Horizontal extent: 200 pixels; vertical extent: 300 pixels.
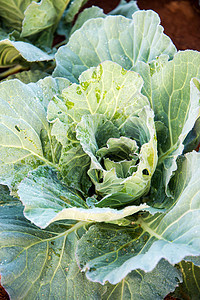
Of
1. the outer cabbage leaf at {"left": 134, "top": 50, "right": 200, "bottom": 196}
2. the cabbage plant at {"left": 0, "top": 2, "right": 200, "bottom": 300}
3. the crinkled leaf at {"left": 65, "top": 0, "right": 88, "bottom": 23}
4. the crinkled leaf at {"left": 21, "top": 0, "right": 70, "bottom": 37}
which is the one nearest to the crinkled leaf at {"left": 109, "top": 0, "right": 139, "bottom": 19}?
the crinkled leaf at {"left": 65, "top": 0, "right": 88, "bottom": 23}

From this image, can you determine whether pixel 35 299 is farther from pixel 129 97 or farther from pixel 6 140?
pixel 129 97

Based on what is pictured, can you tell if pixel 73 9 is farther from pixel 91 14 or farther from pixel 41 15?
pixel 41 15

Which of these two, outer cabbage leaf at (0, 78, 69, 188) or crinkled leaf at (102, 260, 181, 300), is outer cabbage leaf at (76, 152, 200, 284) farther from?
outer cabbage leaf at (0, 78, 69, 188)

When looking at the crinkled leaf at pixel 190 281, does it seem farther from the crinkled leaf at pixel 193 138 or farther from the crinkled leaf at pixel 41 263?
the crinkled leaf at pixel 193 138

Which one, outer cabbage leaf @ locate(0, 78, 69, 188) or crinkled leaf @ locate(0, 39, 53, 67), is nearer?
outer cabbage leaf @ locate(0, 78, 69, 188)

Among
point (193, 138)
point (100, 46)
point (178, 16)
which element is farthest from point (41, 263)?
point (178, 16)

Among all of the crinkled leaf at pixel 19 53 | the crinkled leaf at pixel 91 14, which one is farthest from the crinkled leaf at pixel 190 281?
the crinkled leaf at pixel 91 14
